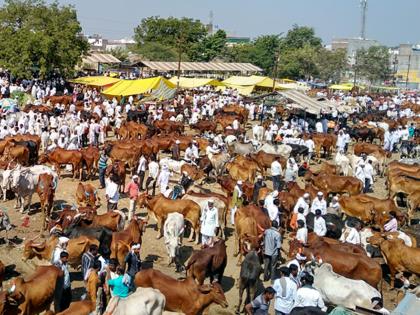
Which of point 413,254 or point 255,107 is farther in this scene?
point 255,107

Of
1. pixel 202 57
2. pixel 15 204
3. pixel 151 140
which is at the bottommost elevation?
A: pixel 15 204

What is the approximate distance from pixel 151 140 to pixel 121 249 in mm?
10648

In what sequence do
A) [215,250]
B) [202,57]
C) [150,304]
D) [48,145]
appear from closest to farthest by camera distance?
[150,304], [215,250], [48,145], [202,57]

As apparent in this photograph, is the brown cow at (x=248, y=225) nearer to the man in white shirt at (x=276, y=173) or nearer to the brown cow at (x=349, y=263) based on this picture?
the brown cow at (x=349, y=263)

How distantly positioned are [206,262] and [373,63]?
234ft

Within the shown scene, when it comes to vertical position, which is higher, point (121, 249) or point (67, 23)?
point (67, 23)

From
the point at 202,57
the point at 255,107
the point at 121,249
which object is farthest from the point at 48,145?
the point at 202,57

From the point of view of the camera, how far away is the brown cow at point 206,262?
1017 cm

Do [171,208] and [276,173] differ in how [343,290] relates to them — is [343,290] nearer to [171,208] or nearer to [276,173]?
[171,208]

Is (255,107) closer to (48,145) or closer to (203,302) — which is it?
(48,145)

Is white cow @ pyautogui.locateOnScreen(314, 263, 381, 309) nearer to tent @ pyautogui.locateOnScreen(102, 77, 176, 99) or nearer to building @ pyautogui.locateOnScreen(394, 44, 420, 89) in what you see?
tent @ pyautogui.locateOnScreen(102, 77, 176, 99)

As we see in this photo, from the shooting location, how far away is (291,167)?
58.9ft

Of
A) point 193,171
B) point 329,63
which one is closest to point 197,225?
point 193,171

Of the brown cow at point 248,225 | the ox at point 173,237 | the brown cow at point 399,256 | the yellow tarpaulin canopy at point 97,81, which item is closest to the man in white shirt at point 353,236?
the brown cow at point 399,256
